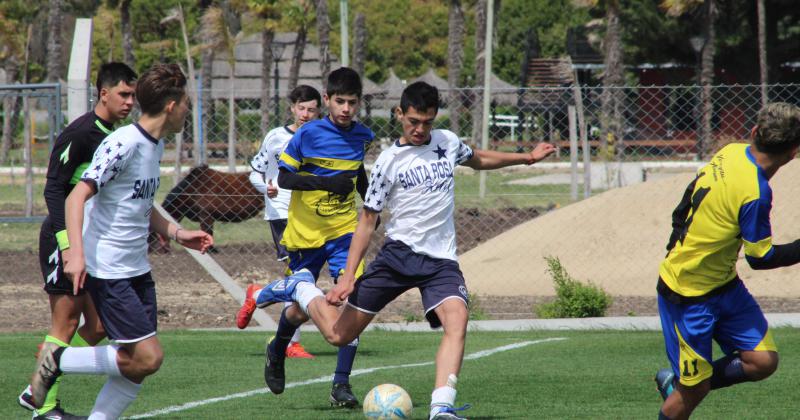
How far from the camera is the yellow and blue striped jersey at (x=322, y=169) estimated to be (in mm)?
7688

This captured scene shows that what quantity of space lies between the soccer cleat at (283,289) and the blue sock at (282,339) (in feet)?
0.44

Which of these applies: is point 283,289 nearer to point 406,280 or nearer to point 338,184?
point 338,184

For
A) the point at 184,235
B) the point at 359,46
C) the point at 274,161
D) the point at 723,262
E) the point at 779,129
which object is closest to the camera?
the point at 779,129

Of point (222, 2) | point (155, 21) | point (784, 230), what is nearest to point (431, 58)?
point (155, 21)

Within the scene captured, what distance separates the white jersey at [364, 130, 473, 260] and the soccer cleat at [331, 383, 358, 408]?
1.06 meters

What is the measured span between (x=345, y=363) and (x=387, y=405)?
1026 millimetres

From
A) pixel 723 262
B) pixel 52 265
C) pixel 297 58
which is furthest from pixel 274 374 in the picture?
pixel 297 58

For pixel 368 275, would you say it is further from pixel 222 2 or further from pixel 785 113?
pixel 222 2

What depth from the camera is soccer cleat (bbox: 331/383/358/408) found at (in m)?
6.91

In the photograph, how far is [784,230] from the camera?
14.7 metres

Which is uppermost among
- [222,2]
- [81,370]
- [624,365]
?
[222,2]

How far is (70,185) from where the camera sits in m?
6.54

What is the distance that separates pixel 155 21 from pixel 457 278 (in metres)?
58.8

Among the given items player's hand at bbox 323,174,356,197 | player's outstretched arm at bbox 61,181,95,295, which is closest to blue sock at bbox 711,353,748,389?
player's hand at bbox 323,174,356,197
